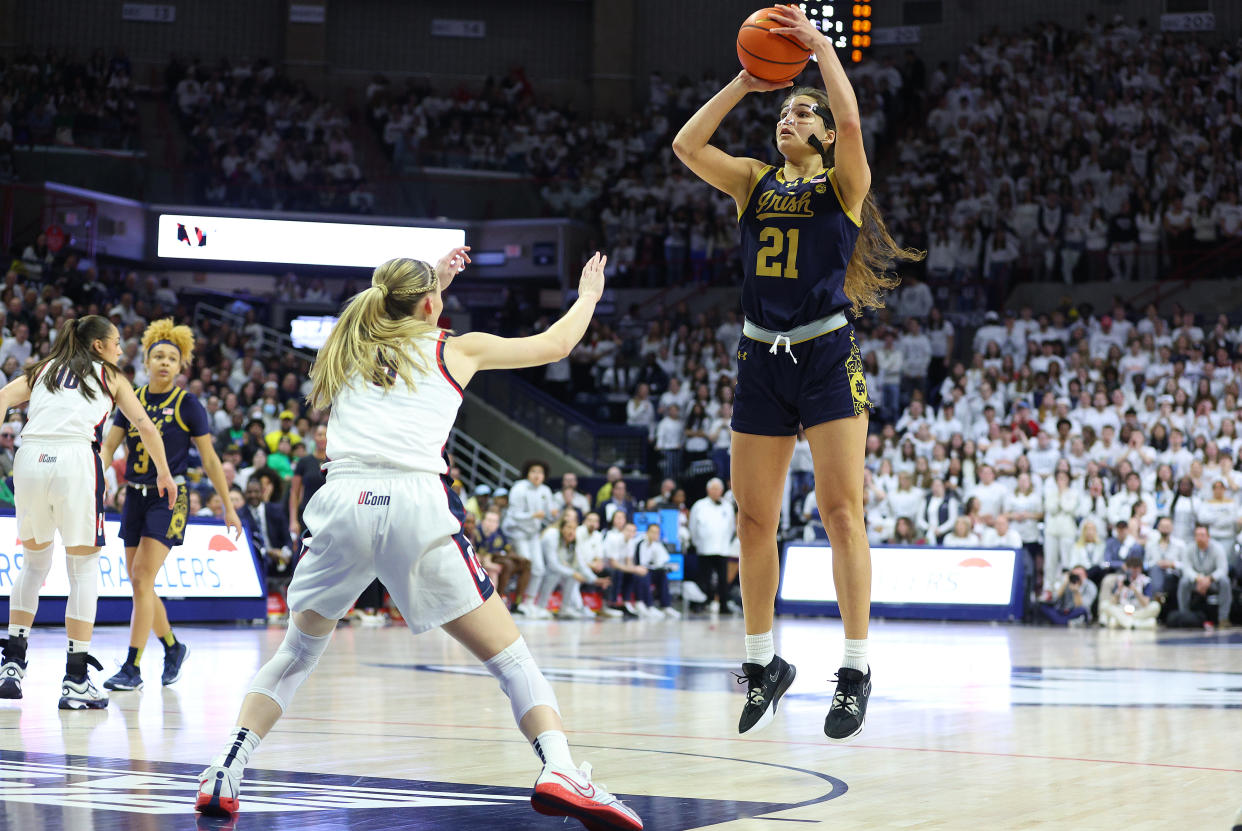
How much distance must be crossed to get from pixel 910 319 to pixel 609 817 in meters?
18.9

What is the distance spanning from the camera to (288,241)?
2480cm

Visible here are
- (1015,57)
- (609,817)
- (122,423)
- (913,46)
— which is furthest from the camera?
(913,46)

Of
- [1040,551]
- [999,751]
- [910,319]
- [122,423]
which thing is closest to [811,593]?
[1040,551]

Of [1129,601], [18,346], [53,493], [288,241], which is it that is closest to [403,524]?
[53,493]

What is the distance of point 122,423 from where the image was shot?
8.50m

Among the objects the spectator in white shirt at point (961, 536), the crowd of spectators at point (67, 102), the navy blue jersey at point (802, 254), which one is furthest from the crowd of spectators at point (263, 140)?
the navy blue jersey at point (802, 254)

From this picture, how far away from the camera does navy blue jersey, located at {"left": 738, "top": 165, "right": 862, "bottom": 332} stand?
530cm

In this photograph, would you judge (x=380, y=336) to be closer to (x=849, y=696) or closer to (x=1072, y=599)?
(x=849, y=696)

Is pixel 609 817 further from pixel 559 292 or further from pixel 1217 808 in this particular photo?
pixel 559 292

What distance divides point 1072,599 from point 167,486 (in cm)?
1230

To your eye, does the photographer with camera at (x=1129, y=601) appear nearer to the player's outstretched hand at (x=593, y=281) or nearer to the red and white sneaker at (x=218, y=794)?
the player's outstretched hand at (x=593, y=281)

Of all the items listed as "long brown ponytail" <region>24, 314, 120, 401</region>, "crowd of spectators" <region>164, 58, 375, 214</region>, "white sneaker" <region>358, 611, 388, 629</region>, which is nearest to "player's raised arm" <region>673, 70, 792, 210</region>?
"long brown ponytail" <region>24, 314, 120, 401</region>

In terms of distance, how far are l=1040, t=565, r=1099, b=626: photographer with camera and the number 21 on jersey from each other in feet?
→ 41.5

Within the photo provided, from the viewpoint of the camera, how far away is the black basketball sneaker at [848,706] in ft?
16.7
